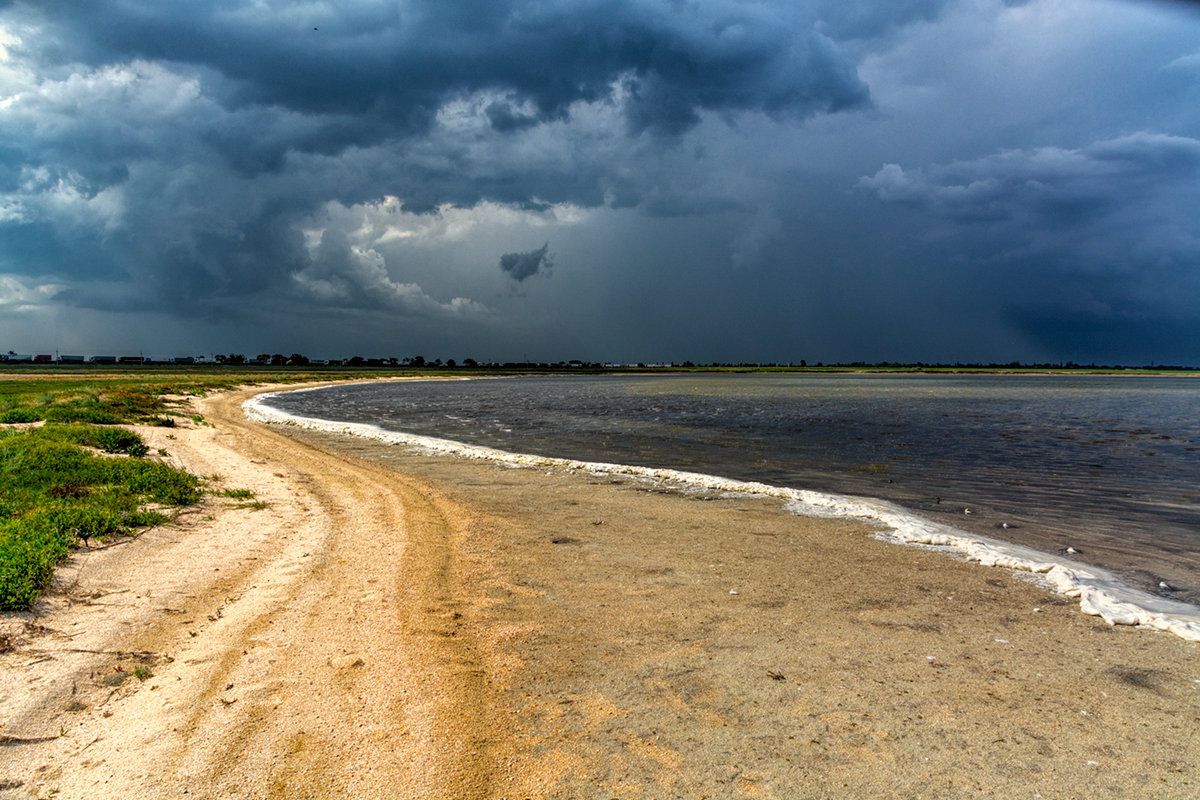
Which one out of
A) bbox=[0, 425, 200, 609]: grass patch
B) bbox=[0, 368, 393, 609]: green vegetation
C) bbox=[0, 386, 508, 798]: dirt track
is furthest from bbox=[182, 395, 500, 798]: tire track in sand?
bbox=[0, 368, 393, 609]: green vegetation

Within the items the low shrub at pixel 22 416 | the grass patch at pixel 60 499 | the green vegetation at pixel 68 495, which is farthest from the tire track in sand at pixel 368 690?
the low shrub at pixel 22 416

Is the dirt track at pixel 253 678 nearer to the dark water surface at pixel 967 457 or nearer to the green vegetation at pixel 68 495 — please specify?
the green vegetation at pixel 68 495

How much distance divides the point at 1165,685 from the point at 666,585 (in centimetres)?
530

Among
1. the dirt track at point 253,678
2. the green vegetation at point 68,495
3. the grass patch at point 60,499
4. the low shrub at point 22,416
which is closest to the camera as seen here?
the dirt track at point 253,678

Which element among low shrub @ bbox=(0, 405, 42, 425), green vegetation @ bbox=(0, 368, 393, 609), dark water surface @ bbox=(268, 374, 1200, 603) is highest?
low shrub @ bbox=(0, 405, 42, 425)

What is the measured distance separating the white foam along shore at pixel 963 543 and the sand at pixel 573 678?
39 centimetres

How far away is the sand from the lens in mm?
4531

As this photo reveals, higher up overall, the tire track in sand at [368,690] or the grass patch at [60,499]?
the grass patch at [60,499]

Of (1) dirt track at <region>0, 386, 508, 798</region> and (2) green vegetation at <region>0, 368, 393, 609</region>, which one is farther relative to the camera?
(2) green vegetation at <region>0, 368, 393, 609</region>

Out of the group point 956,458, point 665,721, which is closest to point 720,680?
point 665,721

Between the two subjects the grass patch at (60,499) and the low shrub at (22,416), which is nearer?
the grass patch at (60,499)

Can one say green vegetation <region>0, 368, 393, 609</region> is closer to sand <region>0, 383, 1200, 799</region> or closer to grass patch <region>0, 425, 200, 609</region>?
grass patch <region>0, 425, 200, 609</region>

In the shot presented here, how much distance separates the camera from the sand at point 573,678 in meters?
4.53

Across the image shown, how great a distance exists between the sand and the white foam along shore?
0.39 metres
